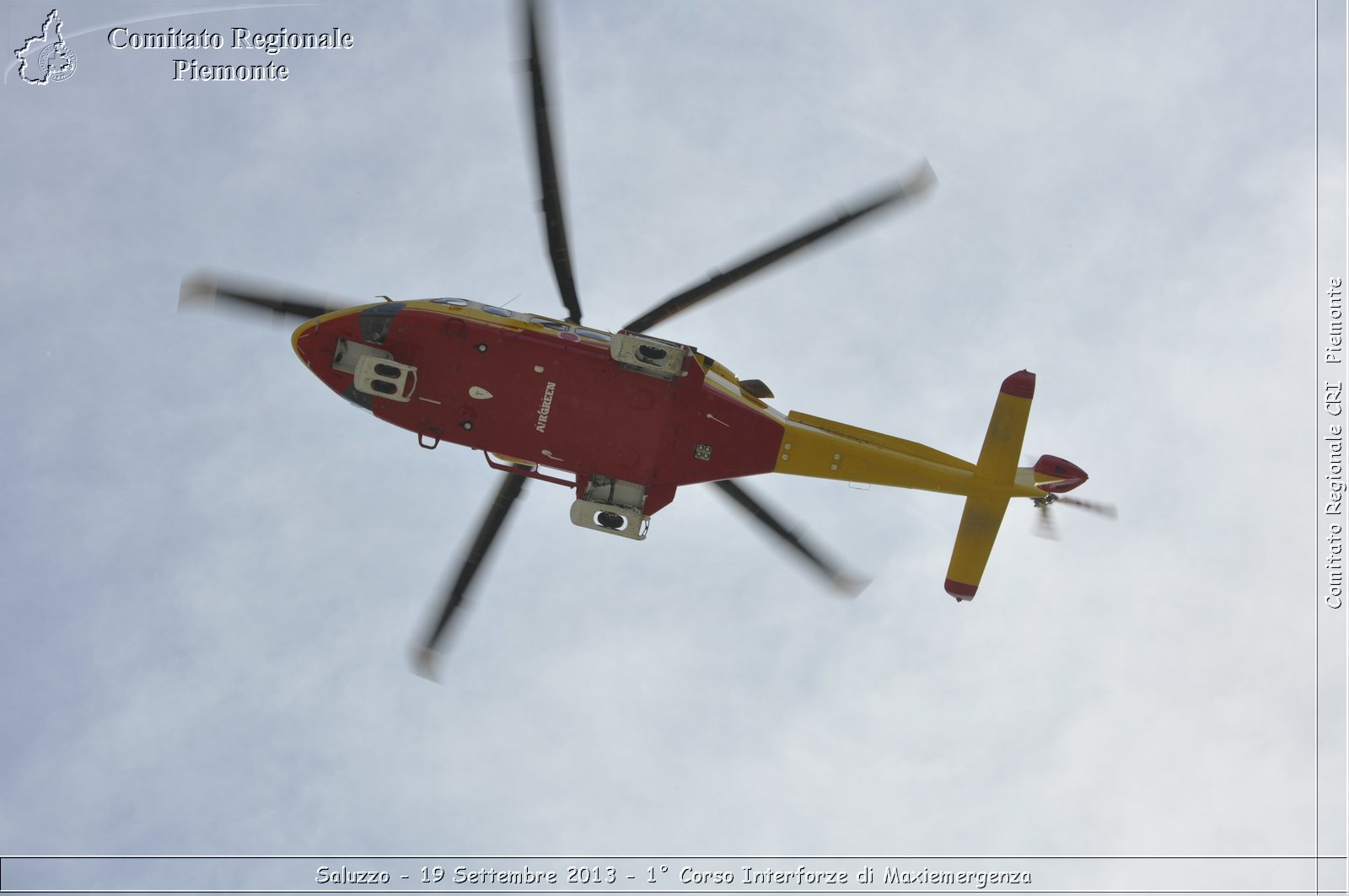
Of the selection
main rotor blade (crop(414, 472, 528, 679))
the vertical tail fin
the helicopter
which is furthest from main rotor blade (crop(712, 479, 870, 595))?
main rotor blade (crop(414, 472, 528, 679))

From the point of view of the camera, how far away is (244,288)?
18453mm

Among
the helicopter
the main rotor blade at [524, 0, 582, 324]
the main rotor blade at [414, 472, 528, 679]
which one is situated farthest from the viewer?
the main rotor blade at [414, 472, 528, 679]

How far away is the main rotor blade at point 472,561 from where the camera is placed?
1967cm

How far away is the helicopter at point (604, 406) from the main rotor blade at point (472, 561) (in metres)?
0.04

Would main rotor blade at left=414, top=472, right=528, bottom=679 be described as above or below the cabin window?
below

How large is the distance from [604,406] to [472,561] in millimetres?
Result: 4092

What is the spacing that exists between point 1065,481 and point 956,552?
8.29 feet

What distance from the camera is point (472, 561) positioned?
20.0 meters

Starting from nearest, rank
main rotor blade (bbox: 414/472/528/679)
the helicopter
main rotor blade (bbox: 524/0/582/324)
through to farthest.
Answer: main rotor blade (bbox: 524/0/582/324) → the helicopter → main rotor blade (bbox: 414/472/528/679)

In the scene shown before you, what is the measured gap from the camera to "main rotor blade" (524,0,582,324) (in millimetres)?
16188

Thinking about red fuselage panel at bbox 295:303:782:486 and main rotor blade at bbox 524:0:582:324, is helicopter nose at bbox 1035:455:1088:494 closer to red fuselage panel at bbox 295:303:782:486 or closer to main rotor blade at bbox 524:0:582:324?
red fuselage panel at bbox 295:303:782:486

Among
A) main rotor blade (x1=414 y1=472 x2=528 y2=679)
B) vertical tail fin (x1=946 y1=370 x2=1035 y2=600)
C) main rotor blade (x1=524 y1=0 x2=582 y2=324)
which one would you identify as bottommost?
main rotor blade (x1=414 y1=472 x2=528 y2=679)

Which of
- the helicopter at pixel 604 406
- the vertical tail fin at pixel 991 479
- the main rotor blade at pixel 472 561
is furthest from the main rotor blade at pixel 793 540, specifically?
the main rotor blade at pixel 472 561

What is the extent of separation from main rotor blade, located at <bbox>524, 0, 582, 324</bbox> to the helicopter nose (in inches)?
371
